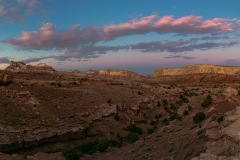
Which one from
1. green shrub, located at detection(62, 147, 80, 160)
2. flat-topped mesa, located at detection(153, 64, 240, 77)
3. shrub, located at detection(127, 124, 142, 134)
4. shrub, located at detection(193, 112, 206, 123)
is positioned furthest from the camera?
flat-topped mesa, located at detection(153, 64, 240, 77)

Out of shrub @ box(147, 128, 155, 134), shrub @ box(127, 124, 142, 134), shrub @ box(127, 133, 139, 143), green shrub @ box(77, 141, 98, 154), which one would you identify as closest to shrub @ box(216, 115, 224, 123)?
green shrub @ box(77, 141, 98, 154)

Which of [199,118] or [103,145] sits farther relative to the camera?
[103,145]

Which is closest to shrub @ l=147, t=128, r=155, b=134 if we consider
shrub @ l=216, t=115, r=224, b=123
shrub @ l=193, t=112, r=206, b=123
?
shrub @ l=193, t=112, r=206, b=123

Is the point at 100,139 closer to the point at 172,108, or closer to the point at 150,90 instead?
the point at 172,108

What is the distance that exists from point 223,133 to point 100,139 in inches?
556

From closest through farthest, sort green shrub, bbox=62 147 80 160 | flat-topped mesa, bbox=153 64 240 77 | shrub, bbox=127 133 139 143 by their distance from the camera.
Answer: green shrub, bbox=62 147 80 160 < shrub, bbox=127 133 139 143 < flat-topped mesa, bbox=153 64 240 77

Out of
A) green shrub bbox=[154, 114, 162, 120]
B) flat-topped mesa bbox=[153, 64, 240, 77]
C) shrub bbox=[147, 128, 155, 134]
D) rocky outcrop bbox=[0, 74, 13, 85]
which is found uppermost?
rocky outcrop bbox=[0, 74, 13, 85]

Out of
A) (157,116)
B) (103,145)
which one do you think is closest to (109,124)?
(103,145)

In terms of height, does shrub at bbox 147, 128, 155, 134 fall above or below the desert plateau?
below

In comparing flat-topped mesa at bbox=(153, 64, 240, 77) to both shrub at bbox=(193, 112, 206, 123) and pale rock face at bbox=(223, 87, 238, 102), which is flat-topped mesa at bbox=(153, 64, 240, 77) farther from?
shrub at bbox=(193, 112, 206, 123)

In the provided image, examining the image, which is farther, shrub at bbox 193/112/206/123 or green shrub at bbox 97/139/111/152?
green shrub at bbox 97/139/111/152

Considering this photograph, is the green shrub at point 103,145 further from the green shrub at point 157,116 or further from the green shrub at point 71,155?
the green shrub at point 157,116

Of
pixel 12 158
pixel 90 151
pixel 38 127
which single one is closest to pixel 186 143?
pixel 90 151

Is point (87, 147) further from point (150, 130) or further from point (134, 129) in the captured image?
point (150, 130)
